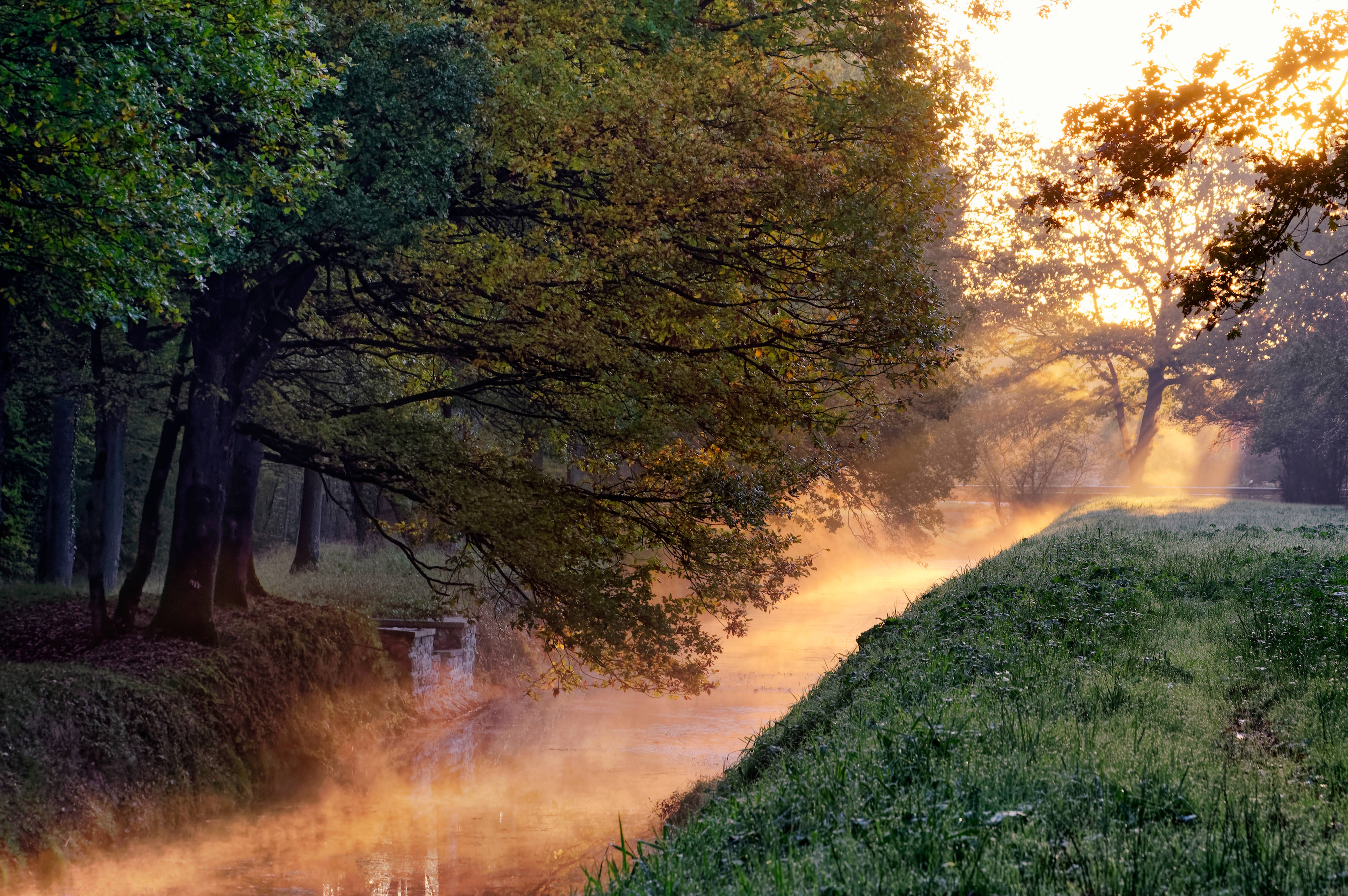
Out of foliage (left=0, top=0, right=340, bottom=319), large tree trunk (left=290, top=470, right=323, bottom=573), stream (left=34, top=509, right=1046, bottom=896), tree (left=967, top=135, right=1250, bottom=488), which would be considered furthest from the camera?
tree (left=967, top=135, right=1250, bottom=488)

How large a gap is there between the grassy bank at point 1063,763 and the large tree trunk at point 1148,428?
54.1 meters

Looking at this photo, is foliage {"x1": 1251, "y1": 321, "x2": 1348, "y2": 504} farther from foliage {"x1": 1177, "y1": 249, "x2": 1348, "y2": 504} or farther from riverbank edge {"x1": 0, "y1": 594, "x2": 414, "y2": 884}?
riverbank edge {"x1": 0, "y1": 594, "x2": 414, "y2": 884}

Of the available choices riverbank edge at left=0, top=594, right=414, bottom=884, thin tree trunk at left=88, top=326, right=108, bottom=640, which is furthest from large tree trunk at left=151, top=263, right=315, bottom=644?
riverbank edge at left=0, top=594, right=414, bottom=884

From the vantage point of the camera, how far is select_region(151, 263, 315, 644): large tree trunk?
16000 mm

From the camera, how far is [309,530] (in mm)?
28859

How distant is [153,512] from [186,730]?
4.12m

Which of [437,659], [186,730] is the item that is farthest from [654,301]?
[437,659]

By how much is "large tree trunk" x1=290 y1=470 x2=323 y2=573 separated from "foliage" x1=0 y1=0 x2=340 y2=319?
57.6ft

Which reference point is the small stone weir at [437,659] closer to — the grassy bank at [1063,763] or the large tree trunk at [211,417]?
the large tree trunk at [211,417]

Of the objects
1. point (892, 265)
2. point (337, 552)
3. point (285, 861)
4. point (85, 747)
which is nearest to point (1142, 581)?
point (892, 265)

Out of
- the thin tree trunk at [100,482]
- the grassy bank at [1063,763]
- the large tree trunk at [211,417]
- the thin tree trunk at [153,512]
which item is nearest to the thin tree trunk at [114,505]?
the thin tree trunk at [100,482]

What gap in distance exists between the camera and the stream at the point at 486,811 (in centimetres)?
1218

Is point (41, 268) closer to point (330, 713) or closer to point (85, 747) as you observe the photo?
point (85, 747)

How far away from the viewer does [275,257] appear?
46.5 ft
